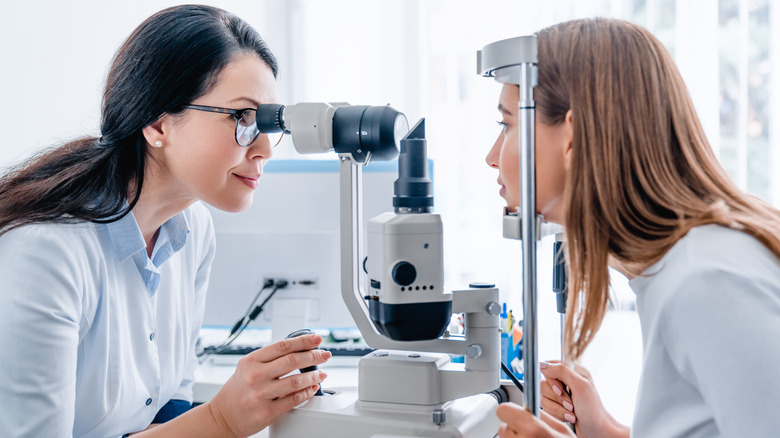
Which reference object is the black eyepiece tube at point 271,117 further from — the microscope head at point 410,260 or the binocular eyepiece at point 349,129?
the microscope head at point 410,260

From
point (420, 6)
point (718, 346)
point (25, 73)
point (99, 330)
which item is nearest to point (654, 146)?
point (718, 346)

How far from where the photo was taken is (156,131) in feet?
3.79

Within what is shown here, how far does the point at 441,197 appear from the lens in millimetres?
2850

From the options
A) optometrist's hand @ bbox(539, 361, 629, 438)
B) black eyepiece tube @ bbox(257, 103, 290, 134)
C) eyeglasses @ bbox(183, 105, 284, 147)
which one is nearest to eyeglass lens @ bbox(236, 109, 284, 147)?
eyeglasses @ bbox(183, 105, 284, 147)

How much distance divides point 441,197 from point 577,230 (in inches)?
79.0

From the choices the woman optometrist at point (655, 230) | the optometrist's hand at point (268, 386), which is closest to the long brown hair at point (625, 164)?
the woman optometrist at point (655, 230)

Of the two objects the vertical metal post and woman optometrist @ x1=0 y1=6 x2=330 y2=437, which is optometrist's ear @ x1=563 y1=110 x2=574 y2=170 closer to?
the vertical metal post

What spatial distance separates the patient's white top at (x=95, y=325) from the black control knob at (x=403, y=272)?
1.73 ft

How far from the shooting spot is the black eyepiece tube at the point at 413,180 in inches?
33.5

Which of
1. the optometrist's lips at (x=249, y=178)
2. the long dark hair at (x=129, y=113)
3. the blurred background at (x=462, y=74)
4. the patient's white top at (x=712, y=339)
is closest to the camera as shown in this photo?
the patient's white top at (x=712, y=339)

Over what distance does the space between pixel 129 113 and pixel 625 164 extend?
82cm

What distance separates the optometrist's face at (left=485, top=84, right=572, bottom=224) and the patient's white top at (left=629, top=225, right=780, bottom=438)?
0.19m

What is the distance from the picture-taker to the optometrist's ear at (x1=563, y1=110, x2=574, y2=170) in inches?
33.7

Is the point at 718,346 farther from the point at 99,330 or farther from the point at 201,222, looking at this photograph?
the point at 201,222
